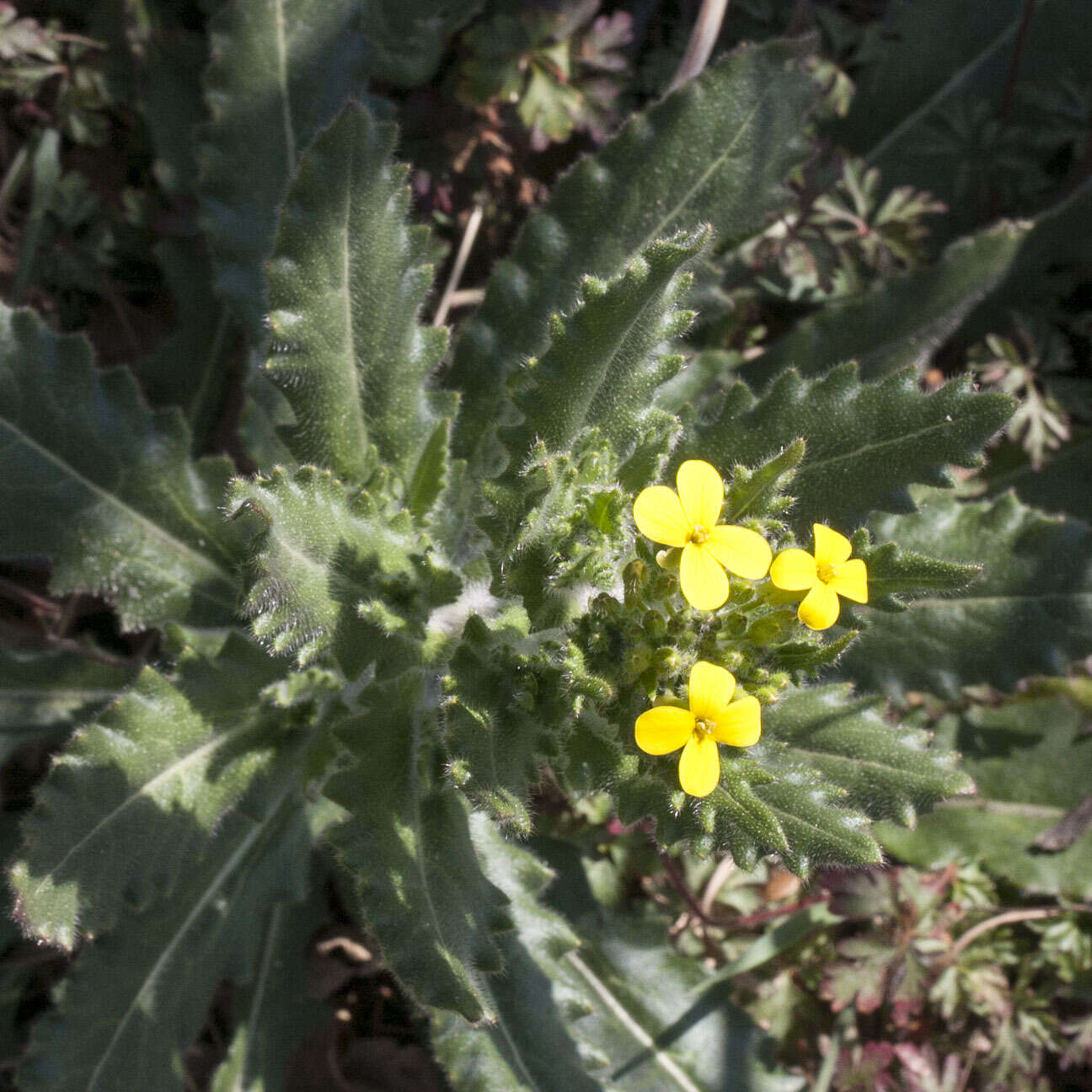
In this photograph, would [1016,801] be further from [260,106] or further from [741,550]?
[260,106]

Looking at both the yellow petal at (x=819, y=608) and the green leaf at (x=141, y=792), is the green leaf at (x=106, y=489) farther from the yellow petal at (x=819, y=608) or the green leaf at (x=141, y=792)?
the yellow petal at (x=819, y=608)

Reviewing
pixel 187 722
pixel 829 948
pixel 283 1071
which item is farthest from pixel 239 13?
pixel 829 948

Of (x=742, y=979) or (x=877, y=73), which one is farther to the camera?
(x=877, y=73)

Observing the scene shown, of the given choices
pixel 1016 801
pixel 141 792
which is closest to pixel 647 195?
pixel 141 792

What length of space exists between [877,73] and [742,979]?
11.7 ft

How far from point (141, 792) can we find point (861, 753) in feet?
5.59

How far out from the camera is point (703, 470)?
Answer: 2037 millimetres

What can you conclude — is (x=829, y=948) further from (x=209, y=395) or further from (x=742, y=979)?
(x=209, y=395)

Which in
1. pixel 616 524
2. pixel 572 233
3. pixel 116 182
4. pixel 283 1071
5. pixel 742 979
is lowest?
pixel 283 1071

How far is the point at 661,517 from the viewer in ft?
6.43

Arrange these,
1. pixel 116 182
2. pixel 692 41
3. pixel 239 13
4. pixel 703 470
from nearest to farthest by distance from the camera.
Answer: pixel 703 470 → pixel 239 13 → pixel 692 41 → pixel 116 182

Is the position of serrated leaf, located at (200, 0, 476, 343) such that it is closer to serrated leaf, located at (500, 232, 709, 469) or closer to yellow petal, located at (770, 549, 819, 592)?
serrated leaf, located at (500, 232, 709, 469)

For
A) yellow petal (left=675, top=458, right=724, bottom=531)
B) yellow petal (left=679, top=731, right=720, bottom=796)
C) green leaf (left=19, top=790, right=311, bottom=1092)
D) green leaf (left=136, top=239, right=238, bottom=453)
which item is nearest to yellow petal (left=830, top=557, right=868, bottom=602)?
yellow petal (left=675, top=458, right=724, bottom=531)

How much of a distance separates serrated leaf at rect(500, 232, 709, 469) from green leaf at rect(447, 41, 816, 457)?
731 millimetres
